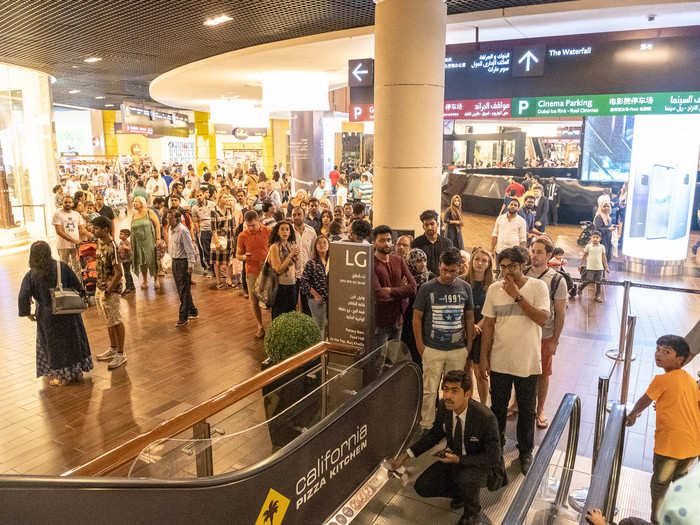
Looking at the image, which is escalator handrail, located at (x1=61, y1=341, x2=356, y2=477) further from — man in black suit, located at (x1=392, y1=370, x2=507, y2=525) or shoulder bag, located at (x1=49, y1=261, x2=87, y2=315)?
shoulder bag, located at (x1=49, y1=261, x2=87, y2=315)

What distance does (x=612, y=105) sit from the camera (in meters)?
7.43

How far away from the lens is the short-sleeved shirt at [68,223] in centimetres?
881

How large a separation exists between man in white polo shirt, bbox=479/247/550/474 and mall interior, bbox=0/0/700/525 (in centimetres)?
2

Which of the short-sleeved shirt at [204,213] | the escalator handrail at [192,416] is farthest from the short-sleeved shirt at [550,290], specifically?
the short-sleeved shirt at [204,213]

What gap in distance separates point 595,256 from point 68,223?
8483 mm

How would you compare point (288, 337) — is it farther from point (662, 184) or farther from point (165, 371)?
point (662, 184)

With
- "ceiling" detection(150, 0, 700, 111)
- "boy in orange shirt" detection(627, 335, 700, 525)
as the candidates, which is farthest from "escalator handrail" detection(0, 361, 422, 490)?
"ceiling" detection(150, 0, 700, 111)

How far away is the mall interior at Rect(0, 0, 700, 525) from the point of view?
123 inches

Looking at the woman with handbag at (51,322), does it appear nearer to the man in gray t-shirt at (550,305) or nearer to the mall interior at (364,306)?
the mall interior at (364,306)

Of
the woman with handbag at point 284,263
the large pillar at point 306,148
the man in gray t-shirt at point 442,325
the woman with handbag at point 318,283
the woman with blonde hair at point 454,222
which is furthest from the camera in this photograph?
the large pillar at point 306,148

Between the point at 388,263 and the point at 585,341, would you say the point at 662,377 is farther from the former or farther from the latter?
the point at 585,341

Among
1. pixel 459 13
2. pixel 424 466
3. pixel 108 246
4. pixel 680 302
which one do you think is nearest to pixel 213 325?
pixel 108 246

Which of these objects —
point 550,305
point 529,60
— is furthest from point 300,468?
point 529,60

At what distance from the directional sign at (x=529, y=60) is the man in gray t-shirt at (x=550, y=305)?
385 cm
